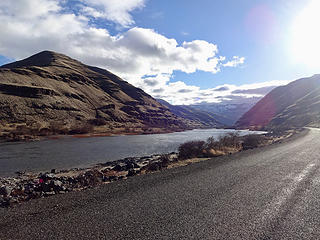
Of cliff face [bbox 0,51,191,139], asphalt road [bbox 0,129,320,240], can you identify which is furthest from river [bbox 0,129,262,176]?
cliff face [bbox 0,51,191,139]

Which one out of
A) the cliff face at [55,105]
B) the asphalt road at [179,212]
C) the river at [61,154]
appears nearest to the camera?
the asphalt road at [179,212]

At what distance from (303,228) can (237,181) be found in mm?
4560

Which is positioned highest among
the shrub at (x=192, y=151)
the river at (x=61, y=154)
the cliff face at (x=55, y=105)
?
the cliff face at (x=55, y=105)

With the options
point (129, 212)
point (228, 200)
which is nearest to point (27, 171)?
point (129, 212)

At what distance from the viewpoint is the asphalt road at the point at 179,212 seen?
5.52 m

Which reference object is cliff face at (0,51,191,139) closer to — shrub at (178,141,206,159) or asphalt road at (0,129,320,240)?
shrub at (178,141,206,159)

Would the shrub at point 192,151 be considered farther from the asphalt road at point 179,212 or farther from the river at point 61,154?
the asphalt road at point 179,212

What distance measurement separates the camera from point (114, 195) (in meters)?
8.62

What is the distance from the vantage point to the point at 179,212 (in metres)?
6.84

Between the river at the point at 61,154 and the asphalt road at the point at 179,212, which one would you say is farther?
the river at the point at 61,154

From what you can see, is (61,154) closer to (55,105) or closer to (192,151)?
(192,151)

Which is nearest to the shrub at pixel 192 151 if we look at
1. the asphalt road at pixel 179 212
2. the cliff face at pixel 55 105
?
the asphalt road at pixel 179 212

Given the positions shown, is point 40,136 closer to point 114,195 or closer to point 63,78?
point 114,195

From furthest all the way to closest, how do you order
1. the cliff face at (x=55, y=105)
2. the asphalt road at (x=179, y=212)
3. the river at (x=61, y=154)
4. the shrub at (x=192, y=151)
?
the cliff face at (x=55, y=105)
the river at (x=61, y=154)
the shrub at (x=192, y=151)
the asphalt road at (x=179, y=212)
